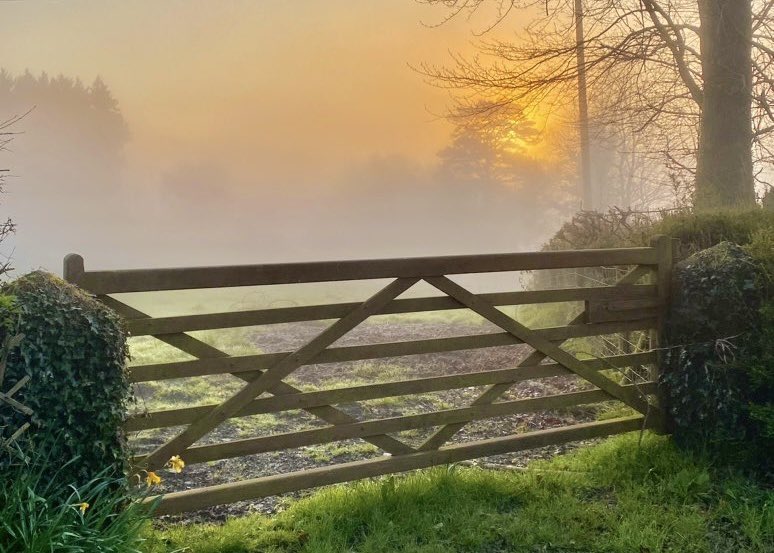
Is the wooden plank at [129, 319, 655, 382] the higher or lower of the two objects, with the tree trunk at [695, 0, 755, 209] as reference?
lower

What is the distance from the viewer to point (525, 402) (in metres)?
5.19

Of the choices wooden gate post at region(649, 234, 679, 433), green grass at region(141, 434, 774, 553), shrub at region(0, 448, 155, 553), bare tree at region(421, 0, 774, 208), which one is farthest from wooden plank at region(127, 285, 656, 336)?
bare tree at region(421, 0, 774, 208)

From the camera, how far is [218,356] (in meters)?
4.11

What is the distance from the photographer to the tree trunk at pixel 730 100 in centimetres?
1018

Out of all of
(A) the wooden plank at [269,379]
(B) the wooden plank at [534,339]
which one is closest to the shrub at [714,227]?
(B) the wooden plank at [534,339]

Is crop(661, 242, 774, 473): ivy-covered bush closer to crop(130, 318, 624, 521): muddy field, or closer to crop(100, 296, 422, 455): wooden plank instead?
crop(130, 318, 624, 521): muddy field

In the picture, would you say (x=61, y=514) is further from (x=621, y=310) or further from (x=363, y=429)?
(x=621, y=310)

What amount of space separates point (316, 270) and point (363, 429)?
1.30m

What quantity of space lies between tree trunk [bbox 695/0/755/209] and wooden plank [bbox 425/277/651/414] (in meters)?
6.05

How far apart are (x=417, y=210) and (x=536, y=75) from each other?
30066 millimetres

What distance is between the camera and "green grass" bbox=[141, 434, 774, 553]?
396 cm

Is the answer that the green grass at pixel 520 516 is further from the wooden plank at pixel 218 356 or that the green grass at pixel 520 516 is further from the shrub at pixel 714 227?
the shrub at pixel 714 227

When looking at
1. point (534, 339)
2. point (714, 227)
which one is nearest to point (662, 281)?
point (534, 339)

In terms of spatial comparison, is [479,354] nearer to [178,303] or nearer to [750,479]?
[750,479]
